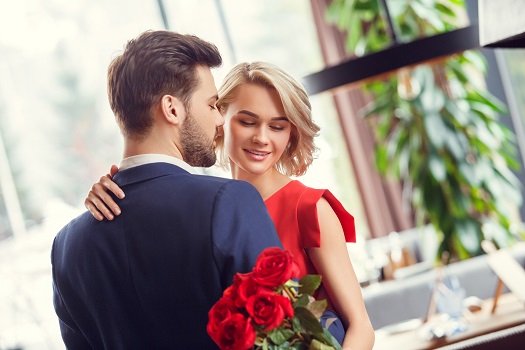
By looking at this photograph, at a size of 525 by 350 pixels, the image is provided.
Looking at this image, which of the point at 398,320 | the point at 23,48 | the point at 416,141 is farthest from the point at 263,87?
the point at 23,48

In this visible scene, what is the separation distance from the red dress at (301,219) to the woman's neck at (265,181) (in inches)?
2.3

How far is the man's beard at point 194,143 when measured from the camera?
191 centimetres

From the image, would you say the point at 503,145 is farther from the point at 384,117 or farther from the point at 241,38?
the point at 241,38

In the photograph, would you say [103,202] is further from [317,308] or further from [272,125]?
[272,125]

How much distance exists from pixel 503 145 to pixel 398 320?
1928mm

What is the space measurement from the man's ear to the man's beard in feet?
0.06

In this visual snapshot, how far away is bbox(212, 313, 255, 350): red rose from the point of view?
1.58 m

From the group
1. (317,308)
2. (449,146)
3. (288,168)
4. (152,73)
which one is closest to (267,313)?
(317,308)

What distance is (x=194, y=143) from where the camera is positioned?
192cm

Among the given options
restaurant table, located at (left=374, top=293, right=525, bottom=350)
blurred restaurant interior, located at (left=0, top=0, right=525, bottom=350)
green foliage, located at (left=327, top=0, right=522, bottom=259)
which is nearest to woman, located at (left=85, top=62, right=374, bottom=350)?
restaurant table, located at (left=374, top=293, right=525, bottom=350)

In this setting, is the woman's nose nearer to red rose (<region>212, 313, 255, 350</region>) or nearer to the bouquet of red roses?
the bouquet of red roses

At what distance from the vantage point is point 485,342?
2422 millimetres

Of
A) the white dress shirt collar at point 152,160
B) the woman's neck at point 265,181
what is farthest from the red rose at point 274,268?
the woman's neck at point 265,181

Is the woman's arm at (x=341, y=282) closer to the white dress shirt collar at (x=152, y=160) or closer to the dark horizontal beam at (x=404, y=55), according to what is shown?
the white dress shirt collar at (x=152, y=160)
